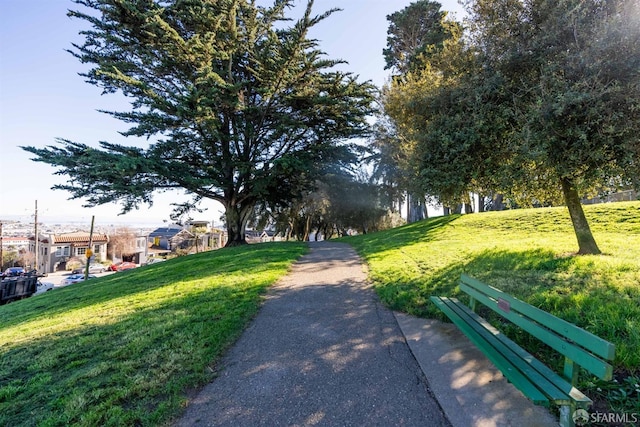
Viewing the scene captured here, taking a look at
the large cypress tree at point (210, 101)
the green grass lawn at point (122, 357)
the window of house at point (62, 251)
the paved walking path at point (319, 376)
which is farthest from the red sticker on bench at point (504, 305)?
the window of house at point (62, 251)

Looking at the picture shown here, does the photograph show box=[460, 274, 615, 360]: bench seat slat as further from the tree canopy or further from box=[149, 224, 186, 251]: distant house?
box=[149, 224, 186, 251]: distant house

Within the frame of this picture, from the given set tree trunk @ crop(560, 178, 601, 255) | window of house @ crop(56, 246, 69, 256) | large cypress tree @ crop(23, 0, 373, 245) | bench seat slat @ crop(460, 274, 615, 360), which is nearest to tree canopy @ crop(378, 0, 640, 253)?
tree trunk @ crop(560, 178, 601, 255)

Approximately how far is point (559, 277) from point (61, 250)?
56.0 meters

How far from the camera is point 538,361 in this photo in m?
2.57

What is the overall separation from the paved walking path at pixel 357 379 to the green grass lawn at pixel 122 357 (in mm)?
338

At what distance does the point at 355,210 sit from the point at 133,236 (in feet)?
142

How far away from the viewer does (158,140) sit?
14.4 metres

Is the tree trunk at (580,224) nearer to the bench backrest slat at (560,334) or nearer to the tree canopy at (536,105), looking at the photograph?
the tree canopy at (536,105)

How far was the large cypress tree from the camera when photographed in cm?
1291

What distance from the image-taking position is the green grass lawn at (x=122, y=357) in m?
2.55

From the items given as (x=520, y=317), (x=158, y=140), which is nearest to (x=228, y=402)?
(x=520, y=317)

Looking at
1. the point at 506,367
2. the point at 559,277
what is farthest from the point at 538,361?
the point at 559,277

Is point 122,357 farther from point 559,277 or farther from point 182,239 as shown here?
point 182,239

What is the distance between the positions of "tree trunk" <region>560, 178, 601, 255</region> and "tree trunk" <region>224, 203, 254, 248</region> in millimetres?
16204
